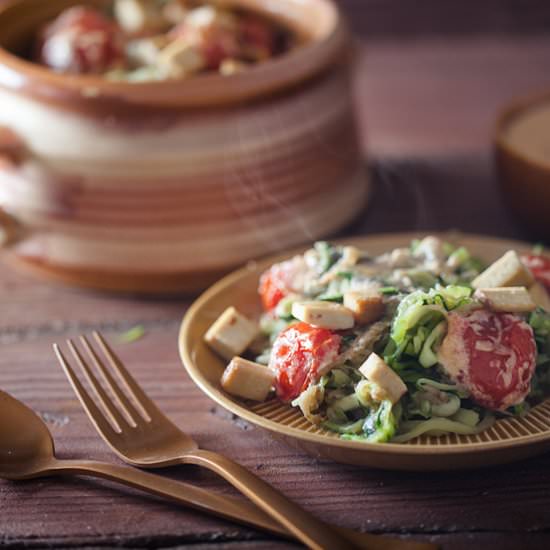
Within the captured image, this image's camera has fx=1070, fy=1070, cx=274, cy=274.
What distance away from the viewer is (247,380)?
4.08ft

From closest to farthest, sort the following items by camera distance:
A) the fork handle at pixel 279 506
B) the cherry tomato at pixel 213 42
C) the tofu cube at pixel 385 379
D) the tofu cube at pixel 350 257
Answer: the fork handle at pixel 279 506
the tofu cube at pixel 385 379
the tofu cube at pixel 350 257
the cherry tomato at pixel 213 42

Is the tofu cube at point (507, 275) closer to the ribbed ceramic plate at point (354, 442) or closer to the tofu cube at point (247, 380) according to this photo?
the ribbed ceramic plate at point (354, 442)

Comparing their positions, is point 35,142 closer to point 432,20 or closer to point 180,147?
point 180,147

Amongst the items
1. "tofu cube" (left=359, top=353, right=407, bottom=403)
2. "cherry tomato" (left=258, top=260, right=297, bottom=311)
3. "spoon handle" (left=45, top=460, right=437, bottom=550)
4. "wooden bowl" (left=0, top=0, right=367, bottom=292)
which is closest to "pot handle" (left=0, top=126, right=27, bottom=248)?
"wooden bowl" (left=0, top=0, right=367, bottom=292)

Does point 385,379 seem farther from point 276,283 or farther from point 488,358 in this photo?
point 276,283

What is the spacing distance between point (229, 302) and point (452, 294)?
0.35 m

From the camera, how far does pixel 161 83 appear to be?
157cm

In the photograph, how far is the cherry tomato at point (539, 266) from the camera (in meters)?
1.43

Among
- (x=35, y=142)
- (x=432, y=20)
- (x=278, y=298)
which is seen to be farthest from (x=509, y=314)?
(x=432, y=20)


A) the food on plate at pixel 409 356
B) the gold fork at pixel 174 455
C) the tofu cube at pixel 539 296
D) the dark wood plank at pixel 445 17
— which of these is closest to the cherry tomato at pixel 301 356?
the food on plate at pixel 409 356

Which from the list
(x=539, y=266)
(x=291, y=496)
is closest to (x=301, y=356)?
(x=291, y=496)

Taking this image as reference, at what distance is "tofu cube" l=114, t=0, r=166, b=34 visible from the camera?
1.95 meters

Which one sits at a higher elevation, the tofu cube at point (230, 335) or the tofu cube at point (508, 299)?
the tofu cube at point (508, 299)

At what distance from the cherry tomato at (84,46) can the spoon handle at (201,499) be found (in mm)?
871
